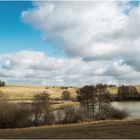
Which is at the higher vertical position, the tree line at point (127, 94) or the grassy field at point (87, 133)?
the tree line at point (127, 94)

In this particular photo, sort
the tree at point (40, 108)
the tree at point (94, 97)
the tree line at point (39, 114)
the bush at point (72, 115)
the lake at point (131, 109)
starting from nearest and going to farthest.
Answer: the tree line at point (39, 114), the bush at point (72, 115), the tree at point (40, 108), the lake at point (131, 109), the tree at point (94, 97)

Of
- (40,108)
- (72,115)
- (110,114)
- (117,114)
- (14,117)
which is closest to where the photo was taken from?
(14,117)

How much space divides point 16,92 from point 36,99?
4675 inches

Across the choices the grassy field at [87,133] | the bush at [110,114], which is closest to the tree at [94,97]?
the bush at [110,114]

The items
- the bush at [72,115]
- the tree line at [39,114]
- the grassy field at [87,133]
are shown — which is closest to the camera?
the grassy field at [87,133]

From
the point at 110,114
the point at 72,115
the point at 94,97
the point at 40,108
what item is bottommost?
the point at 110,114

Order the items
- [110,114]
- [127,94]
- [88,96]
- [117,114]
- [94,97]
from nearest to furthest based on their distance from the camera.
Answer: [117,114], [110,114], [94,97], [88,96], [127,94]

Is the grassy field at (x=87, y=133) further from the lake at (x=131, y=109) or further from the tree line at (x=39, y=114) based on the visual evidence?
the lake at (x=131, y=109)

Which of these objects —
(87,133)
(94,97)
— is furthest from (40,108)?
(87,133)

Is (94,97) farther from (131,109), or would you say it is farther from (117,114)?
(117,114)

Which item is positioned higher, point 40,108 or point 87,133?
point 40,108

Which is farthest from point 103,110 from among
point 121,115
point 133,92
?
point 133,92

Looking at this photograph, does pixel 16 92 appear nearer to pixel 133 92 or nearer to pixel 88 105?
pixel 133 92

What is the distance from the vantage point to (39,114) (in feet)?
205
